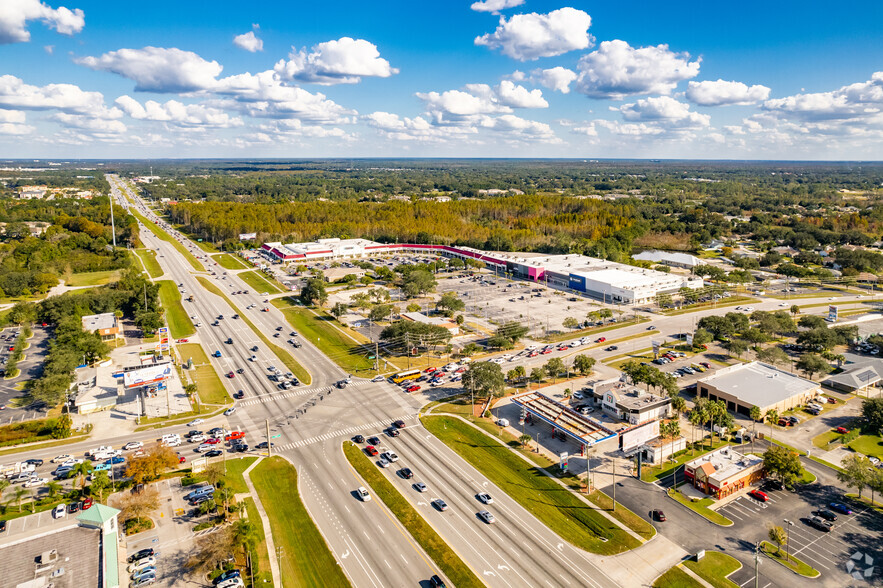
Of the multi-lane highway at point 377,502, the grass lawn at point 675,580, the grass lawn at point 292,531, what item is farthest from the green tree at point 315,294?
the grass lawn at point 675,580

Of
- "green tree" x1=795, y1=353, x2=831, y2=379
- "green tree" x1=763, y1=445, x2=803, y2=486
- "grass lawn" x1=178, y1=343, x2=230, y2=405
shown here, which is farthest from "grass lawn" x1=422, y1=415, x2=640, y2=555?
"green tree" x1=795, y1=353, x2=831, y2=379

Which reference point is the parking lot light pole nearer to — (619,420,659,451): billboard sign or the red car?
the red car

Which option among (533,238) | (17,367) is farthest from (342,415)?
(533,238)

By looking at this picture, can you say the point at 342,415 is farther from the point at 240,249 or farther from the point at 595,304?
the point at 240,249

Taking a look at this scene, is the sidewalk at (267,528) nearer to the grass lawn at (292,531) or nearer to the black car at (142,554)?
the grass lawn at (292,531)

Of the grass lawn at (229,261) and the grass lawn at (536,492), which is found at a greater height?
the grass lawn at (229,261)

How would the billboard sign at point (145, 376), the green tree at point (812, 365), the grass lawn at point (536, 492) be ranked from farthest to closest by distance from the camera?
the green tree at point (812, 365), the billboard sign at point (145, 376), the grass lawn at point (536, 492)
